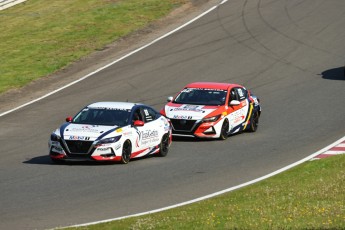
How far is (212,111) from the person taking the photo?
2731cm

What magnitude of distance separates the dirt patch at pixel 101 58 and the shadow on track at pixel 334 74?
27.5ft

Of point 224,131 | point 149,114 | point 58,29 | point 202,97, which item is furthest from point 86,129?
point 58,29

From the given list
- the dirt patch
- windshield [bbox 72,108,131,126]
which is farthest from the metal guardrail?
windshield [bbox 72,108,131,126]

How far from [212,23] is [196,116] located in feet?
63.4

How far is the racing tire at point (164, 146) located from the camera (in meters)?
24.3

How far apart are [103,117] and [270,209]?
882 centimetres

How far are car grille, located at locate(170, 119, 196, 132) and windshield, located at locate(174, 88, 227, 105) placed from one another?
1.13 meters

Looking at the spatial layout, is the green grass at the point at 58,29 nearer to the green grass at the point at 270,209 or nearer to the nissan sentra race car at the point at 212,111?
the nissan sentra race car at the point at 212,111

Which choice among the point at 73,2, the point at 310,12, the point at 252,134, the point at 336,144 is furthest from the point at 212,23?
the point at 336,144

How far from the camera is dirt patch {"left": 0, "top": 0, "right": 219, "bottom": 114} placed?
34.5 metres

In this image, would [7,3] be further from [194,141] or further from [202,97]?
[194,141]

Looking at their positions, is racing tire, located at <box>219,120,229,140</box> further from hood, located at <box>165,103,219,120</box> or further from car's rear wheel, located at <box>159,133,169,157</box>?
car's rear wheel, located at <box>159,133,169,157</box>

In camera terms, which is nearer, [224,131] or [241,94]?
[224,131]

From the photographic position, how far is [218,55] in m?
40.7
